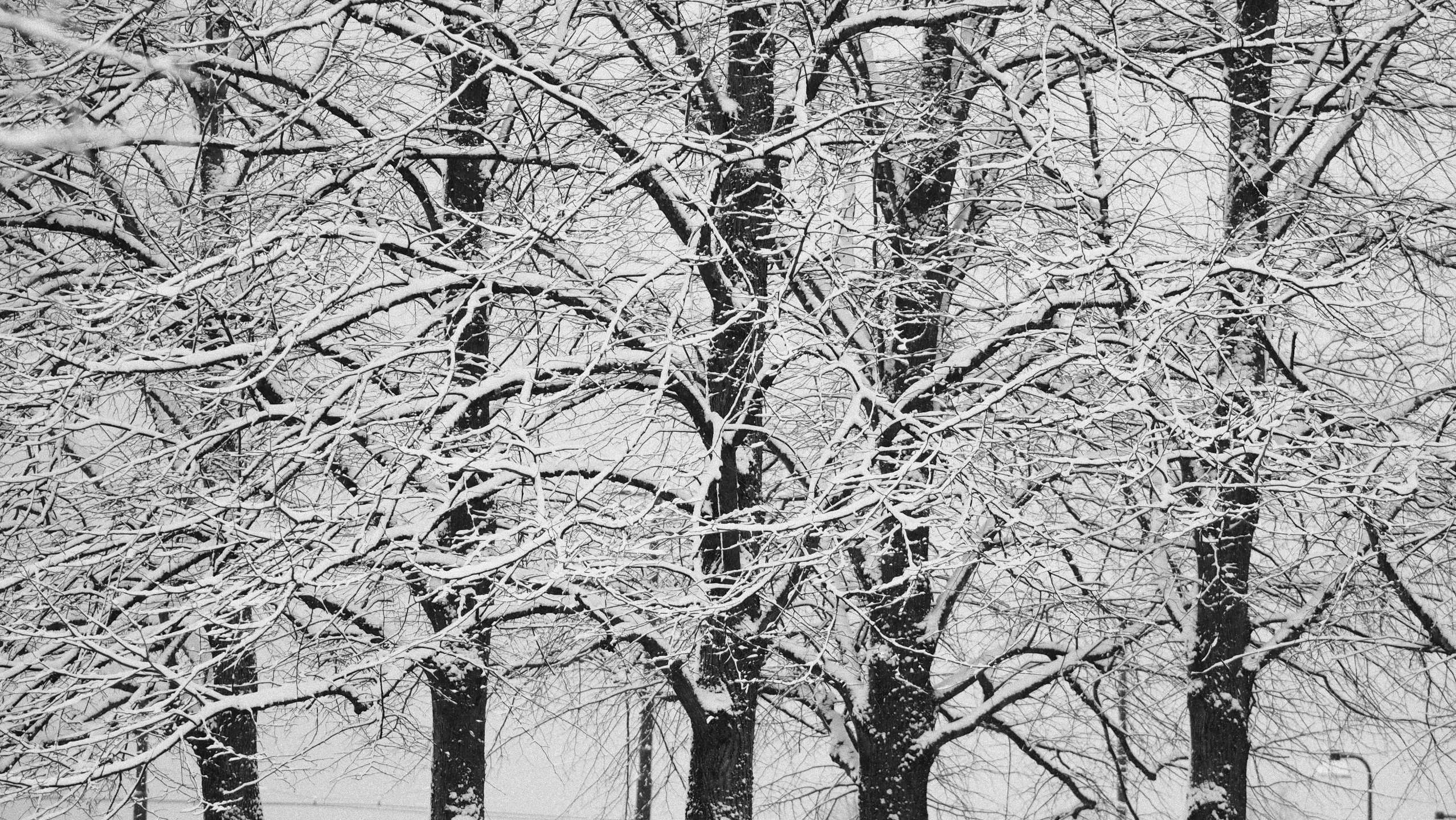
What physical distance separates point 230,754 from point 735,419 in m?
4.25

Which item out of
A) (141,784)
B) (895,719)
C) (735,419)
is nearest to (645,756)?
(895,719)

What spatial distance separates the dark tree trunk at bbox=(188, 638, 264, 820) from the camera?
835 cm

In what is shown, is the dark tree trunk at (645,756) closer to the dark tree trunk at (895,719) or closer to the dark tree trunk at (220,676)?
the dark tree trunk at (895,719)

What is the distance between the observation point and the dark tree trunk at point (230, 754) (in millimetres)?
8352

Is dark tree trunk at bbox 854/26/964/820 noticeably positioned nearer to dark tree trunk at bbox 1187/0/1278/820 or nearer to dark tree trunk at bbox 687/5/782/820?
dark tree trunk at bbox 687/5/782/820

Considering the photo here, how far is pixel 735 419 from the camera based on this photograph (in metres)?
7.46

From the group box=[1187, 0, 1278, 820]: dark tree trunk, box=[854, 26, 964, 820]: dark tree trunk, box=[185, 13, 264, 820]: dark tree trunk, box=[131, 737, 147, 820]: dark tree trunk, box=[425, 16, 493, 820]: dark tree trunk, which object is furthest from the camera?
box=[854, 26, 964, 820]: dark tree trunk

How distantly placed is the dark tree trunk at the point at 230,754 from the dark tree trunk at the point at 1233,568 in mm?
6491

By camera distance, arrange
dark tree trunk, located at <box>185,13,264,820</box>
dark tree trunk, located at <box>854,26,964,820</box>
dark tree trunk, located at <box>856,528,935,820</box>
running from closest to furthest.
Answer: dark tree trunk, located at <box>185,13,264,820</box>
dark tree trunk, located at <box>854,26,964,820</box>
dark tree trunk, located at <box>856,528,935,820</box>

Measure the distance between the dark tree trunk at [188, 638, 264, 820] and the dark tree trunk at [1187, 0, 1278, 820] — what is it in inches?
256

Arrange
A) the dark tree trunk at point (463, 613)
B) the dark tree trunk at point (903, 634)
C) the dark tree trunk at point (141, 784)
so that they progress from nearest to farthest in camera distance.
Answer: the dark tree trunk at point (141, 784) → the dark tree trunk at point (463, 613) → the dark tree trunk at point (903, 634)

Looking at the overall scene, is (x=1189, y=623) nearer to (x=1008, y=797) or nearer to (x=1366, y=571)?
(x=1366, y=571)

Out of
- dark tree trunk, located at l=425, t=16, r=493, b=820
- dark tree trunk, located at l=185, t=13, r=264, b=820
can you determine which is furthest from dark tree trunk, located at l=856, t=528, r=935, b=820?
dark tree trunk, located at l=185, t=13, r=264, b=820

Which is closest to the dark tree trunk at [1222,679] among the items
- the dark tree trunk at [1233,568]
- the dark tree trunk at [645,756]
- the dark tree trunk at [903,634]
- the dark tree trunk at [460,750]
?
the dark tree trunk at [1233,568]
